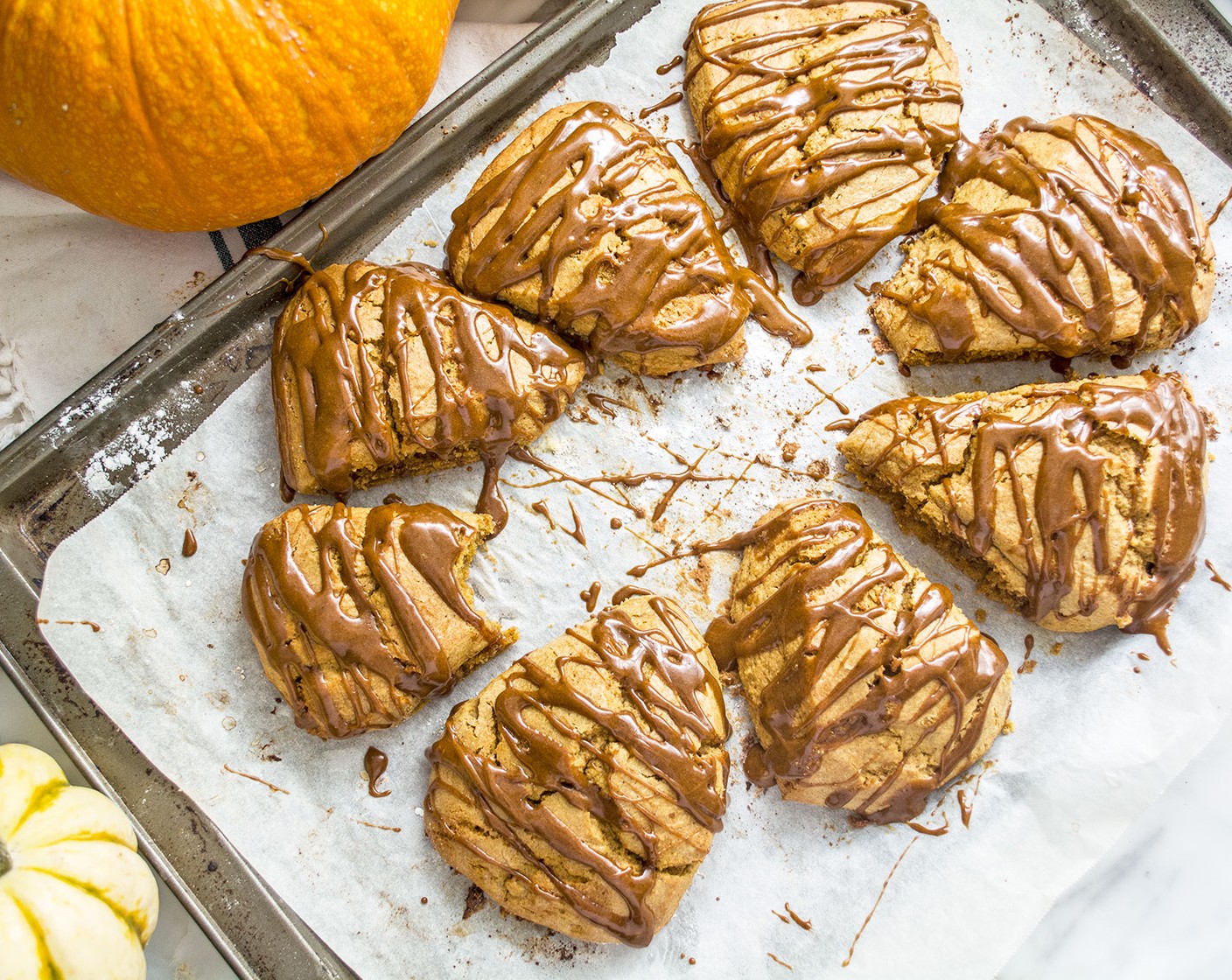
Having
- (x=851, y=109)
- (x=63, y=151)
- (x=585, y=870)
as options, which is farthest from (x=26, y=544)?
(x=851, y=109)

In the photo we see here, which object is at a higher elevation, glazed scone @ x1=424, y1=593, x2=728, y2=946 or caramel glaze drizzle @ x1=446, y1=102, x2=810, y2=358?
caramel glaze drizzle @ x1=446, y1=102, x2=810, y2=358

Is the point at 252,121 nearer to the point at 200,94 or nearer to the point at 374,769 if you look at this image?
the point at 200,94

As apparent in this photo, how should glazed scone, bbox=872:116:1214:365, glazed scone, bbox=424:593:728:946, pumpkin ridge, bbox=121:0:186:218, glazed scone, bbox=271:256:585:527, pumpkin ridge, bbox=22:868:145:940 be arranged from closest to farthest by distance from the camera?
1. pumpkin ridge, bbox=121:0:186:218
2. pumpkin ridge, bbox=22:868:145:940
3. glazed scone, bbox=424:593:728:946
4. glazed scone, bbox=271:256:585:527
5. glazed scone, bbox=872:116:1214:365

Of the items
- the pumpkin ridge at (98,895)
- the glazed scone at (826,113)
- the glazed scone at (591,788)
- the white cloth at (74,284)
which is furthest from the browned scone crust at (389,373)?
the pumpkin ridge at (98,895)

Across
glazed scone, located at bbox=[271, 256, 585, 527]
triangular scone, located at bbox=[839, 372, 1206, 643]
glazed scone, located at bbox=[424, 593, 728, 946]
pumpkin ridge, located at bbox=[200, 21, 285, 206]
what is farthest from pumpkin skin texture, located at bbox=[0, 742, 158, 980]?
triangular scone, located at bbox=[839, 372, 1206, 643]

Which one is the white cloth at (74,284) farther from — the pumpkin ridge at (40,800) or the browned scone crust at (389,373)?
the pumpkin ridge at (40,800)

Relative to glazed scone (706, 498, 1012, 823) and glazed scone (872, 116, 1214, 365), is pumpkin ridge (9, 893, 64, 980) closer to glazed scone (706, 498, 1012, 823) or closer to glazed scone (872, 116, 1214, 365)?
glazed scone (706, 498, 1012, 823)
